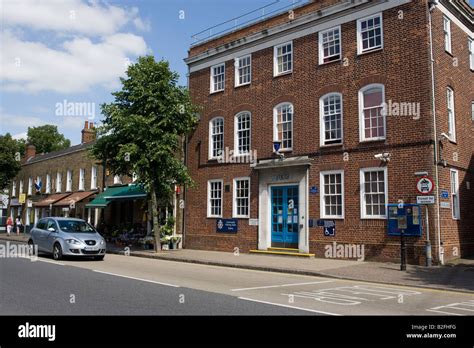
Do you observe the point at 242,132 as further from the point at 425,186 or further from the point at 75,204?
the point at 75,204

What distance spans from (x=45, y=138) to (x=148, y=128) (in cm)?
4867

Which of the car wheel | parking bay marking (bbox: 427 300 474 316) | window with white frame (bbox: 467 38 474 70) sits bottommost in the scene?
parking bay marking (bbox: 427 300 474 316)

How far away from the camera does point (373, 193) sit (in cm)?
1712

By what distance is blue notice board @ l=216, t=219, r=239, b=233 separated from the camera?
21.9m

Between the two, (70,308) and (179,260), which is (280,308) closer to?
(70,308)

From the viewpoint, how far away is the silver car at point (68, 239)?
17.1m

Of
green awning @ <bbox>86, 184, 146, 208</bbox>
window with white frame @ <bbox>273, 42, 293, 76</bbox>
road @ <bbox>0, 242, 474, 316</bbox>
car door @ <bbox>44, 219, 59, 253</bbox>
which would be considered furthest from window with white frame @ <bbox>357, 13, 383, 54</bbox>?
green awning @ <bbox>86, 184, 146, 208</bbox>

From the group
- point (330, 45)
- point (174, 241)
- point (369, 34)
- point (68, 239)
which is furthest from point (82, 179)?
point (369, 34)

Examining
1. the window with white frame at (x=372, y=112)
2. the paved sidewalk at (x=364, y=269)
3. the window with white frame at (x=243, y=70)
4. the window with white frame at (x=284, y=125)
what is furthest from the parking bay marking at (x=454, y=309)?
the window with white frame at (x=243, y=70)

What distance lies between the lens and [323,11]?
19125 millimetres

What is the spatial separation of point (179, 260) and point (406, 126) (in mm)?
10319

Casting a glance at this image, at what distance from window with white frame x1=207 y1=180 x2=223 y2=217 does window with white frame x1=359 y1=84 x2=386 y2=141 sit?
8.04 meters

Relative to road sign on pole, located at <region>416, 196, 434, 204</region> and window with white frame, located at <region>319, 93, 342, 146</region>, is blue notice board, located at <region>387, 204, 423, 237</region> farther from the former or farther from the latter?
window with white frame, located at <region>319, 93, 342, 146</region>
